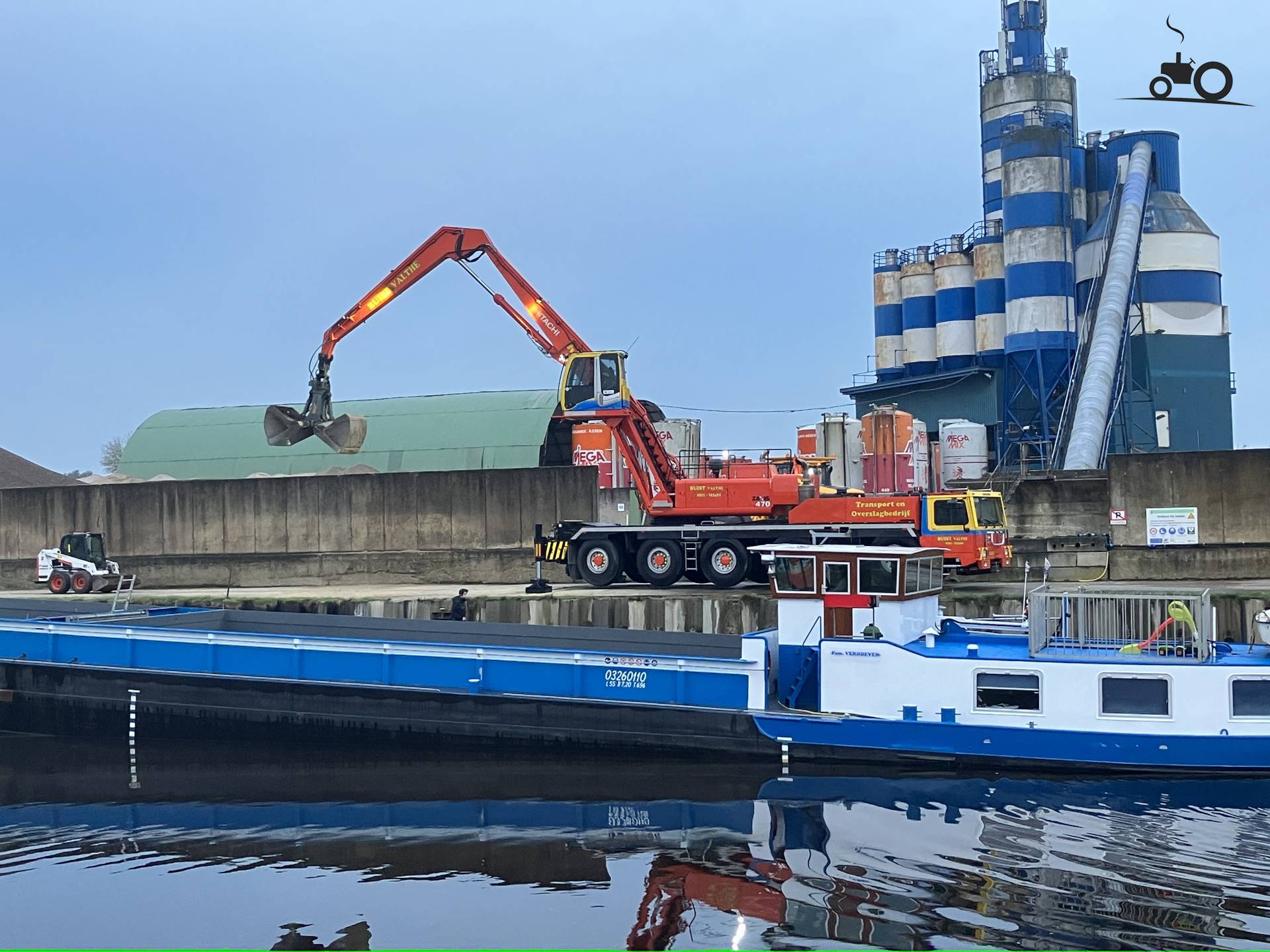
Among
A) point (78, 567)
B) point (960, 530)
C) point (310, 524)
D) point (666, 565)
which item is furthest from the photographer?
point (310, 524)

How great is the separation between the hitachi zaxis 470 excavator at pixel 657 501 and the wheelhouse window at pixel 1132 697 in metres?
7.18

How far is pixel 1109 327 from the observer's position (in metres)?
41.1

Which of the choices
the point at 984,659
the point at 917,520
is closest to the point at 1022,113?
the point at 917,520

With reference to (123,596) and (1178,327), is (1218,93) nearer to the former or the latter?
(123,596)

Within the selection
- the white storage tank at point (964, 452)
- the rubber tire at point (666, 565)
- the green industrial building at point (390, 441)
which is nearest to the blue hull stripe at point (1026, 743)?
the rubber tire at point (666, 565)

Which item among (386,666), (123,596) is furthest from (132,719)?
(123,596)

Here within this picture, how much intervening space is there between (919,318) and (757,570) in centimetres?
3439

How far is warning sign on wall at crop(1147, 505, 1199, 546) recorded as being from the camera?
24.3 metres

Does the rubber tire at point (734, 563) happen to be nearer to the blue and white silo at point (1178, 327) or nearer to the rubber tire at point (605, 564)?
the rubber tire at point (605, 564)

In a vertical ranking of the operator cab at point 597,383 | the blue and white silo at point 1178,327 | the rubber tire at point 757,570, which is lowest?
the rubber tire at point 757,570

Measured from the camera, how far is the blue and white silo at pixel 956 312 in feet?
168

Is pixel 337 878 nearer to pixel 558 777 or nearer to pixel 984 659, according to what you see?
pixel 558 777

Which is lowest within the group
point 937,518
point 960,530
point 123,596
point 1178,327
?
point 123,596

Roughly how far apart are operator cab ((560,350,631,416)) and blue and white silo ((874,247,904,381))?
34.1m
